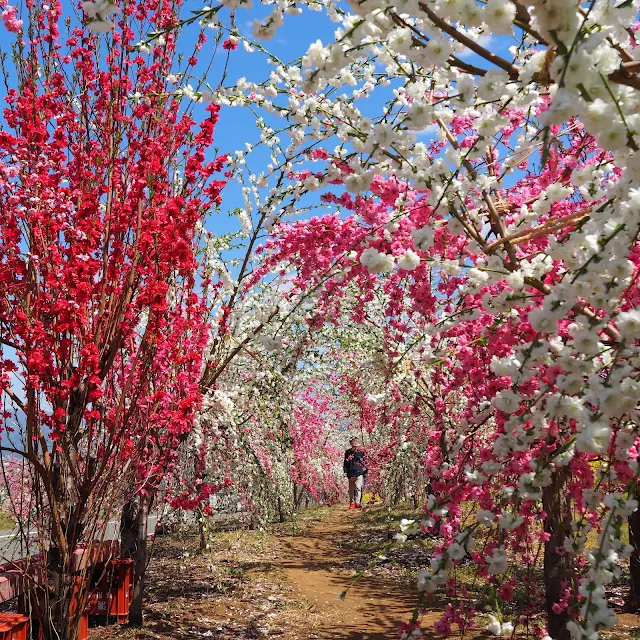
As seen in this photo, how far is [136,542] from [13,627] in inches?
75.9

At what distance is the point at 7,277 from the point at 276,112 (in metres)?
1.91

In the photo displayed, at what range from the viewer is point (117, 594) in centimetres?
604

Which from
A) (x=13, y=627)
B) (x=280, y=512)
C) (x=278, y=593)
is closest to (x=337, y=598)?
(x=278, y=593)

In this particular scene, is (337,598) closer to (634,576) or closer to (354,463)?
(634,576)

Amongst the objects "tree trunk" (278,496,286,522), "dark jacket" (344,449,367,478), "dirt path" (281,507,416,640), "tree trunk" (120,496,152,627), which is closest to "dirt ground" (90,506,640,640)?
"dirt path" (281,507,416,640)

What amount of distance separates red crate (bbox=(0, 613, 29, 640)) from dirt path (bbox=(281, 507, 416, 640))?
9.12 feet

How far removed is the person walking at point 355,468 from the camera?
17.7 meters

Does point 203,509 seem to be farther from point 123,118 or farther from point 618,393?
point 618,393

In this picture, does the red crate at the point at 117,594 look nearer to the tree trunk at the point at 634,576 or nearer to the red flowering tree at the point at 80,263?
the red flowering tree at the point at 80,263

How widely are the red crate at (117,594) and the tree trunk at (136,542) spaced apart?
13cm

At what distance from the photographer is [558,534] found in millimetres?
4219

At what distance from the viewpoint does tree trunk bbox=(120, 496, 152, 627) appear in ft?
→ 18.9

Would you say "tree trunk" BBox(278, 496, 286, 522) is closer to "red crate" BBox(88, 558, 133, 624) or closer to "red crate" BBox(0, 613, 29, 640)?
"red crate" BBox(88, 558, 133, 624)

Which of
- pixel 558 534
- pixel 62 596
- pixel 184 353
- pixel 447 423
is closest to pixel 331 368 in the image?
pixel 447 423
